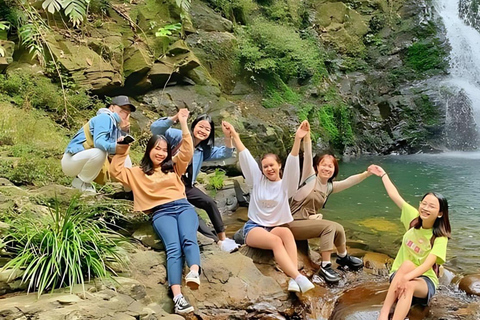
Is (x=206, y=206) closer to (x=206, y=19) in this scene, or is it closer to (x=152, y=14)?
(x=152, y=14)

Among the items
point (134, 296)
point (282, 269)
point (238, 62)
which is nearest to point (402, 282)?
point (282, 269)

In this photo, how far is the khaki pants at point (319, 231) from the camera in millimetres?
4086

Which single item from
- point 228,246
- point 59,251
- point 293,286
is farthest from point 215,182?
point 59,251

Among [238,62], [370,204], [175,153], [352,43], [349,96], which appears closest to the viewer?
[175,153]

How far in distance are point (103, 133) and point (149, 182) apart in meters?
0.66

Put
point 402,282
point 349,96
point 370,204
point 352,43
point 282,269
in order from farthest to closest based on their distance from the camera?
point 352,43
point 349,96
point 370,204
point 282,269
point 402,282

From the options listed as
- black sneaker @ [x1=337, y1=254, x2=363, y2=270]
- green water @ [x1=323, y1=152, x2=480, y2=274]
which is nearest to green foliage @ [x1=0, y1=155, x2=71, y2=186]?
black sneaker @ [x1=337, y1=254, x2=363, y2=270]

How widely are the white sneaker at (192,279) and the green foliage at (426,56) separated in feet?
57.7

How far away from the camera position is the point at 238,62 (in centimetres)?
1320

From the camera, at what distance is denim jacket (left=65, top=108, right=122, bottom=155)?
380 centimetres

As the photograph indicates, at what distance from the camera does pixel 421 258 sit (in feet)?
11.5

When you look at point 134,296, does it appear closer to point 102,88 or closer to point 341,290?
point 341,290

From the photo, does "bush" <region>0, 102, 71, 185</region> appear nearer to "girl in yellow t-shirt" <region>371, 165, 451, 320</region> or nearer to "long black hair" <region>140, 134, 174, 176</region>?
"long black hair" <region>140, 134, 174, 176</region>

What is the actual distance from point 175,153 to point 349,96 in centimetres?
1406
